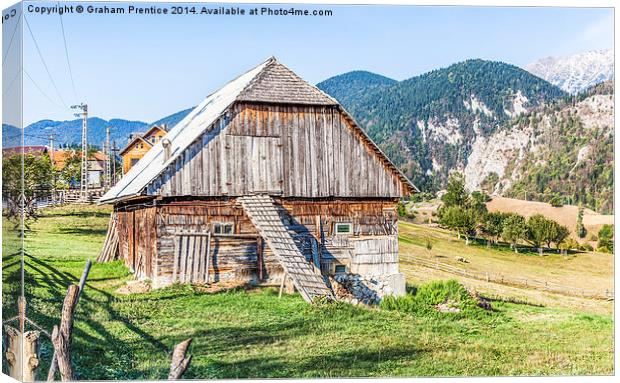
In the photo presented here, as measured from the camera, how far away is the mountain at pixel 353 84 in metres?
21.3

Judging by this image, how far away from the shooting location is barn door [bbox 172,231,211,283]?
20.1 meters

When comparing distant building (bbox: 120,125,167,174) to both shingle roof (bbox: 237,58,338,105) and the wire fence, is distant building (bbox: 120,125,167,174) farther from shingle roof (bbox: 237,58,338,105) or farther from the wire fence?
shingle roof (bbox: 237,58,338,105)

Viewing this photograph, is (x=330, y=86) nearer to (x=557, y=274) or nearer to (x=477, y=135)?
(x=557, y=274)

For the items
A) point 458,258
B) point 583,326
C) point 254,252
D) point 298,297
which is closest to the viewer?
point 583,326

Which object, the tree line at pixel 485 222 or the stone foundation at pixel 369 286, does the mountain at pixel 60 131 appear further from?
the tree line at pixel 485 222

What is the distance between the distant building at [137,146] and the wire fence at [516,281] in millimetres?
13083

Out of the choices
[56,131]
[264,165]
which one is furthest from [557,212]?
[56,131]

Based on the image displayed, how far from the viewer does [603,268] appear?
19.9 meters

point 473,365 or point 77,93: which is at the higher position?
point 77,93

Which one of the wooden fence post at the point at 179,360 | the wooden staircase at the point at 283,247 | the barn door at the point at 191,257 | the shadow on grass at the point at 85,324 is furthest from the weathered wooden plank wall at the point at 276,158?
the wooden fence post at the point at 179,360

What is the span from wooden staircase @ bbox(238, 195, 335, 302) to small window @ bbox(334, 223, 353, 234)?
7.04 ft

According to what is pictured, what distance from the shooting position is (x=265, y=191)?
20562 mm

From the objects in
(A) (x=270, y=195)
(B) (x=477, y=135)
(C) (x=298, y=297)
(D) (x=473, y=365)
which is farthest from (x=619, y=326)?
(B) (x=477, y=135)

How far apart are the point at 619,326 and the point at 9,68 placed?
41.6 ft
